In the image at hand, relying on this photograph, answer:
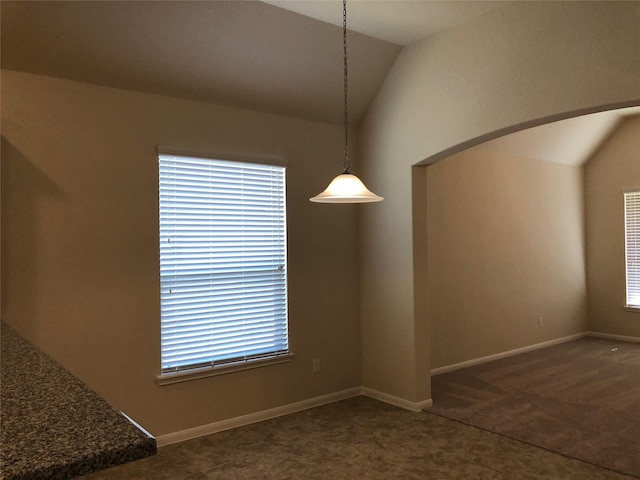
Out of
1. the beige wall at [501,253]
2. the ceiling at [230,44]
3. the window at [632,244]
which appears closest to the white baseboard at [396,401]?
the beige wall at [501,253]

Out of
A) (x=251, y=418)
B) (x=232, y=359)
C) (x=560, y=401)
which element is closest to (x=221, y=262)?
(x=232, y=359)

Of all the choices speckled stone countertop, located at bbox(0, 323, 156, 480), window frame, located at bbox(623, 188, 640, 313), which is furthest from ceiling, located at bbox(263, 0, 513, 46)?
window frame, located at bbox(623, 188, 640, 313)

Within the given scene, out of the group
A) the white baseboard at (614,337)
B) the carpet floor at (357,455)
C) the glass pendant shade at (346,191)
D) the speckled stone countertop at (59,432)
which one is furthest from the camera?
the white baseboard at (614,337)

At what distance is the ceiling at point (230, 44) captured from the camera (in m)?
3.20

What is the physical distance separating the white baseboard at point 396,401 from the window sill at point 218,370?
97cm

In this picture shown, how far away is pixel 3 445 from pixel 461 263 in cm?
566

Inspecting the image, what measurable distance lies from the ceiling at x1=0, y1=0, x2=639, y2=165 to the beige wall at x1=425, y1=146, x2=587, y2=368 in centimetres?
188

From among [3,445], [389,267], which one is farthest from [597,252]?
[3,445]

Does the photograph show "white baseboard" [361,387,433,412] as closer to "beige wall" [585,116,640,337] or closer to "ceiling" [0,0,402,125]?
"ceiling" [0,0,402,125]

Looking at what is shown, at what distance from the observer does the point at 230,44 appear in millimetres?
3715

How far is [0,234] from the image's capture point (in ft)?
10.6

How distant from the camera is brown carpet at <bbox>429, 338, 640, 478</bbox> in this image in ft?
12.2

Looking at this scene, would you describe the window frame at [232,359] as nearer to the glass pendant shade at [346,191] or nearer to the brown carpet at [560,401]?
the glass pendant shade at [346,191]

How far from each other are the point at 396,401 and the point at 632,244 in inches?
198
